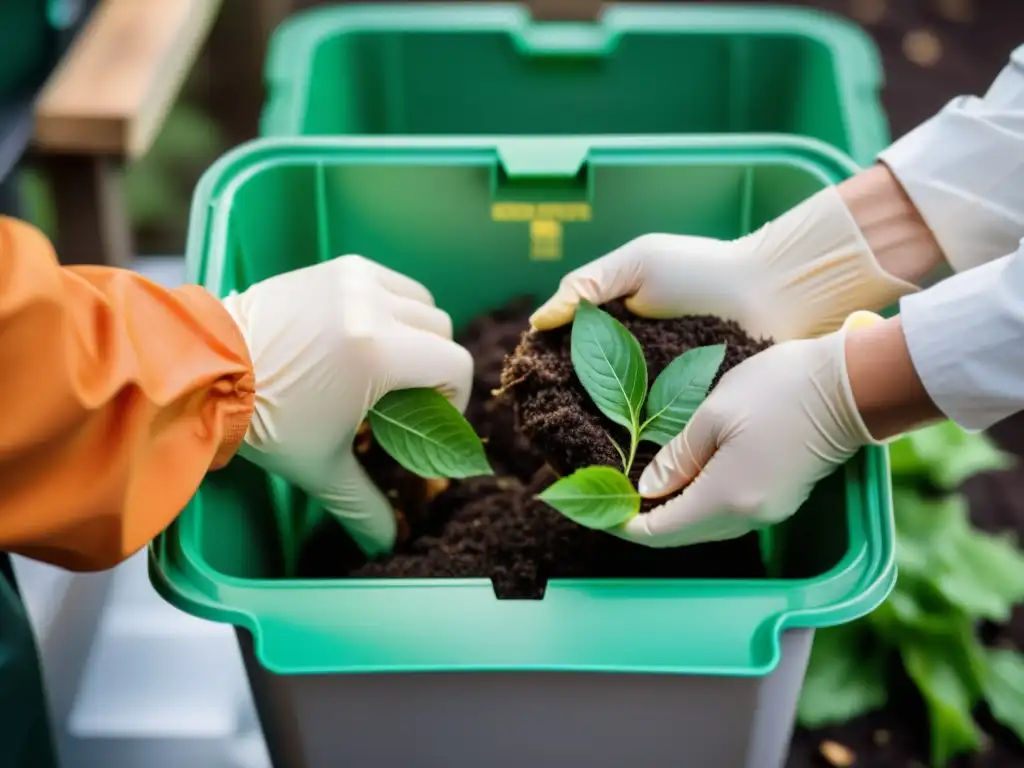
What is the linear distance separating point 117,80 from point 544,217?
45 cm

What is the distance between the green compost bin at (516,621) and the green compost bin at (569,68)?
0.76 feet

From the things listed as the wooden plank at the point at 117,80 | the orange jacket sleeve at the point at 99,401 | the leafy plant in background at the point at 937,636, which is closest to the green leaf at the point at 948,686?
the leafy plant in background at the point at 937,636

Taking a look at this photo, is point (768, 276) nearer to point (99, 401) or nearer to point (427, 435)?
point (427, 435)

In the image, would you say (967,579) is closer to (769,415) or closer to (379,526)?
(769,415)

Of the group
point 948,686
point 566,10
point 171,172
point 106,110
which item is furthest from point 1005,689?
point 171,172

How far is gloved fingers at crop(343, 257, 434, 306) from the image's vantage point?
914mm

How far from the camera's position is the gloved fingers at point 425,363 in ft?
2.80

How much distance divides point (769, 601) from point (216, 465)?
395 mm

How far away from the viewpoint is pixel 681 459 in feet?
2.65

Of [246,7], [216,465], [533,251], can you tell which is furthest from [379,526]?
[246,7]

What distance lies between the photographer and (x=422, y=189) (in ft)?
3.42

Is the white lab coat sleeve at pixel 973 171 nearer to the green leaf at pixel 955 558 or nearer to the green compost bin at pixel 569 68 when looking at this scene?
the green compost bin at pixel 569 68

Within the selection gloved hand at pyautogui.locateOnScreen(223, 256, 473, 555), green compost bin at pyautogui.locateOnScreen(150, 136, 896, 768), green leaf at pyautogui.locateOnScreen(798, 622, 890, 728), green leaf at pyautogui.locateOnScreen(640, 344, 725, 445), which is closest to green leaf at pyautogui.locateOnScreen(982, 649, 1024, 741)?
green leaf at pyautogui.locateOnScreen(798, 622, 890, 728)

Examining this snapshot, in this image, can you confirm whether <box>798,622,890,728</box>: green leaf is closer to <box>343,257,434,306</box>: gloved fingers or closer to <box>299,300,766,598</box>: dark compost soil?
<box>299,300,766,598</box>: dark compost soil
